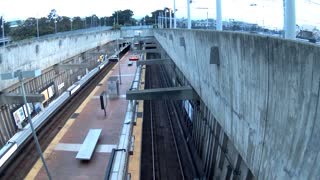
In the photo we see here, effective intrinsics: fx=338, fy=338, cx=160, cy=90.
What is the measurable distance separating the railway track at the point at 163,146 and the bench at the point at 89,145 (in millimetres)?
3298

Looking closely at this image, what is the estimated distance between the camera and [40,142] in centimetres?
1805

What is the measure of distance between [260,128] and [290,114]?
1.70m

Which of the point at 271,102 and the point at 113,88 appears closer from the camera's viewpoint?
the point at 271,102

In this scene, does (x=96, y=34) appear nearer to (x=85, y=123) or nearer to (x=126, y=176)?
(x=85, y=123)

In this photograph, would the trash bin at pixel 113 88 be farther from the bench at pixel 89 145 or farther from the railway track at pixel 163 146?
the bench at pixel 89 145

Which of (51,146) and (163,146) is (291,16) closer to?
(51,146)

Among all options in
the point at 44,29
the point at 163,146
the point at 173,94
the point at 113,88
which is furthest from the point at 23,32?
the point at 173,94

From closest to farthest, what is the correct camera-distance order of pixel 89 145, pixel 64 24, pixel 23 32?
1. pixel 89 145
2. pixel 23 32
3. pixel 64 24

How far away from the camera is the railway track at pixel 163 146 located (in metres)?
18.4

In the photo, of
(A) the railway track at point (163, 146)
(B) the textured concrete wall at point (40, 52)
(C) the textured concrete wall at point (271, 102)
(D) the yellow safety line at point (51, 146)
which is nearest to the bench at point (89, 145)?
(D) the yellow safety line at point (51, 146)

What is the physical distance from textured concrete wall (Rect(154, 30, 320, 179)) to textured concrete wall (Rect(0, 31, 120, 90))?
16.0m

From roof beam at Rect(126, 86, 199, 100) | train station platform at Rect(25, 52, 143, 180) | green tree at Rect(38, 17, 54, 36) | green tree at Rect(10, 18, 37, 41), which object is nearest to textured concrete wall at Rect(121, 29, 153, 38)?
green tree at Rect(38, 17, 54, 36)

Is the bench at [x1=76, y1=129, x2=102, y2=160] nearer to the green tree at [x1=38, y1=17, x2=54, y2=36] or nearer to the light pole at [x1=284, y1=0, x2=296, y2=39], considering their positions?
the light pole at [x1=284, y1=0, x2=296, y2=39]

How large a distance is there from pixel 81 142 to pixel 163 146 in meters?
6.57
